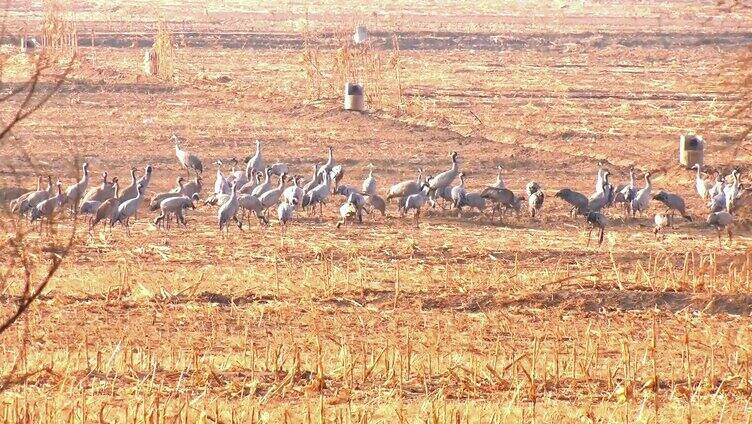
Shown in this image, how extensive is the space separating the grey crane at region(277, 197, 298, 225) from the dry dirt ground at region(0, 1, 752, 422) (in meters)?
0.18

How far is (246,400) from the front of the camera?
346 inches

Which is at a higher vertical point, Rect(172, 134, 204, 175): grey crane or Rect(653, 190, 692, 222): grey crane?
Rect(172, 134, 204, 175): grey crane

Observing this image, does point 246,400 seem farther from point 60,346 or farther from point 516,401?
point 60,346

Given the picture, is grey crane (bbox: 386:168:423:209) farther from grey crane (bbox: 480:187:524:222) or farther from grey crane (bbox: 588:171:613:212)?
grey crane (bbox: 588:171:613:212)

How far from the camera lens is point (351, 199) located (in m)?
17.2

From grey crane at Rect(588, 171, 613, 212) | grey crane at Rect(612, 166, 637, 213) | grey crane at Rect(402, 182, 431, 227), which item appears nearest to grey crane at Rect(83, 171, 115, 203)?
grey crane at Rect(402, 182, 431, 227)

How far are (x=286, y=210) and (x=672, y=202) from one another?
4.37 m

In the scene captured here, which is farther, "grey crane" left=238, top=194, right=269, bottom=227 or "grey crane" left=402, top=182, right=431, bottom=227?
"grey crane" left=402, top=182, right=431, bottom=227

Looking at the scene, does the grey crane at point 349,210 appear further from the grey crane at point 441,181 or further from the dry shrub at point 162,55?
the dry shrub at point 162,55

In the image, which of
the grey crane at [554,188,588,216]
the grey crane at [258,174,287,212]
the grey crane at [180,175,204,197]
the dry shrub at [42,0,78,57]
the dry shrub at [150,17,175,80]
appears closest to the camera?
the grey crane at [554,188,588,216]

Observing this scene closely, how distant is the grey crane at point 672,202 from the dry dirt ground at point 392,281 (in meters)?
0.17

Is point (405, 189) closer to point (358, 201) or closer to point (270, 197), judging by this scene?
point (358, 201)

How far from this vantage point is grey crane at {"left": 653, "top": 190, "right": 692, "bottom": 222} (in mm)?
17212

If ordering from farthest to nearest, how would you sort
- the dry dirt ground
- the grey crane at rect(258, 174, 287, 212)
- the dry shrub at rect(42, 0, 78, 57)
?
1. the dry shrub at rect(42, 0, 78, 57)
2. the grey crane at rect(258, 174, 287, 212)
3. the dry dirt ground
